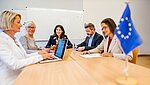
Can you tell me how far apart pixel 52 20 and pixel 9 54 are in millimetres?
3690

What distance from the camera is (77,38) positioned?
5.40 m

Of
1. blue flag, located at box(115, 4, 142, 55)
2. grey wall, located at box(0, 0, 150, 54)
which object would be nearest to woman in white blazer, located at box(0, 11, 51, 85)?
blue flag, located at box(115, 4, 142, 55)

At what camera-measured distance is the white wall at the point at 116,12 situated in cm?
554

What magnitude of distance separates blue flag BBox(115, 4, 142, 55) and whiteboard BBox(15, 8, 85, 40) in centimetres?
414

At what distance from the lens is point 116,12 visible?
5.75m

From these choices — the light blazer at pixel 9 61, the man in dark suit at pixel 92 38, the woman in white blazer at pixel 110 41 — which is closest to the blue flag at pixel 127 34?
the light blazer at pixel 9 61

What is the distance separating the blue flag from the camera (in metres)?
1.15

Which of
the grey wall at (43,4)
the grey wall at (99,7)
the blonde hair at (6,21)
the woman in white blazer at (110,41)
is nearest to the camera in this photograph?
the blonde hair at (6,21)

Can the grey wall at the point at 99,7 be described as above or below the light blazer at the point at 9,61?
above

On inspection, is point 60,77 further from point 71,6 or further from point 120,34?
point 71,6

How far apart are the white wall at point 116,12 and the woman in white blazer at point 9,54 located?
385 centimetres

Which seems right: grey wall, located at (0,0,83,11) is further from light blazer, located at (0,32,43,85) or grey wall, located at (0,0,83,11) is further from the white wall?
light blazer, located at (0,32,43,85)

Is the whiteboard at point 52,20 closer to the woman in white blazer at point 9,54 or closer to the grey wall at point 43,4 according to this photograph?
the grey wall at point 43,4

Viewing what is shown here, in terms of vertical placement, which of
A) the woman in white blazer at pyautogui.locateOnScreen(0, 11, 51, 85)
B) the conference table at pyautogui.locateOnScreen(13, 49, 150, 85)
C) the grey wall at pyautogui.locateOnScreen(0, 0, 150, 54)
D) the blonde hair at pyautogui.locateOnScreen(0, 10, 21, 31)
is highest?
the grey wall at pyautogui.locateOnScreen(0, 0, 150, 54)
